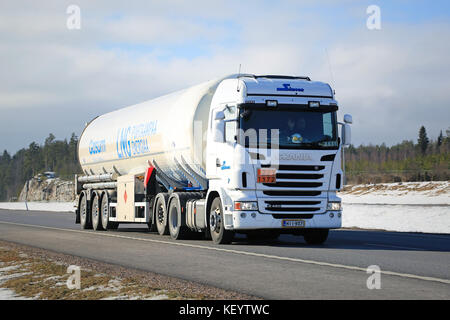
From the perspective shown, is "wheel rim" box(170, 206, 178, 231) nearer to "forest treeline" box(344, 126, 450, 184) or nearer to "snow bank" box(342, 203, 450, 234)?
"snow bank" box(342, 203, 450, 234)

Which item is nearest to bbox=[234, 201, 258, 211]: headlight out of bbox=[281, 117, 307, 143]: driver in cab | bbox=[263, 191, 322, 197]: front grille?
bbox=[263, 191, 322, 197]: front grille

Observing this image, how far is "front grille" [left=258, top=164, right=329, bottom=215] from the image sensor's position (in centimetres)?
1538

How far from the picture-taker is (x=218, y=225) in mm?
16547

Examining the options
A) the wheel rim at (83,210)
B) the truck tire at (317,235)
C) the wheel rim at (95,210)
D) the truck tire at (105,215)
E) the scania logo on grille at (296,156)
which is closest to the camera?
the scania logo on grille at (296,156)

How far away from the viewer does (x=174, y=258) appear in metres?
13.5

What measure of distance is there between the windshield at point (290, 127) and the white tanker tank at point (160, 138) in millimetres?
2647

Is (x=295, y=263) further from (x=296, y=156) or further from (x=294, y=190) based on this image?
(x=296, y=156)

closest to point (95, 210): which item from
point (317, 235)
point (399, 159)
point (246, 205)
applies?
point (317, 235)

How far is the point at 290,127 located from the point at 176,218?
517 centimetres

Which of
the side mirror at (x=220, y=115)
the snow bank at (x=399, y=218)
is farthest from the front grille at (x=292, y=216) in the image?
the snow bank at (x=399, y=218)

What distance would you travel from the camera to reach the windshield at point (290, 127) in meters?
15.4

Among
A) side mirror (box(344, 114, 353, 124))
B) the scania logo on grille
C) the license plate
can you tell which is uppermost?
side mirror (box(344, 114, 353, 124))

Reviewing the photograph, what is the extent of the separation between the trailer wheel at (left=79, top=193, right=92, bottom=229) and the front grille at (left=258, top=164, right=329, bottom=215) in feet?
41.8

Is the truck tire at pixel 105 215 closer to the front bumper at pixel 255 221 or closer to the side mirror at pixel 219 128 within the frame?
the front bumper at pixel 255 221
